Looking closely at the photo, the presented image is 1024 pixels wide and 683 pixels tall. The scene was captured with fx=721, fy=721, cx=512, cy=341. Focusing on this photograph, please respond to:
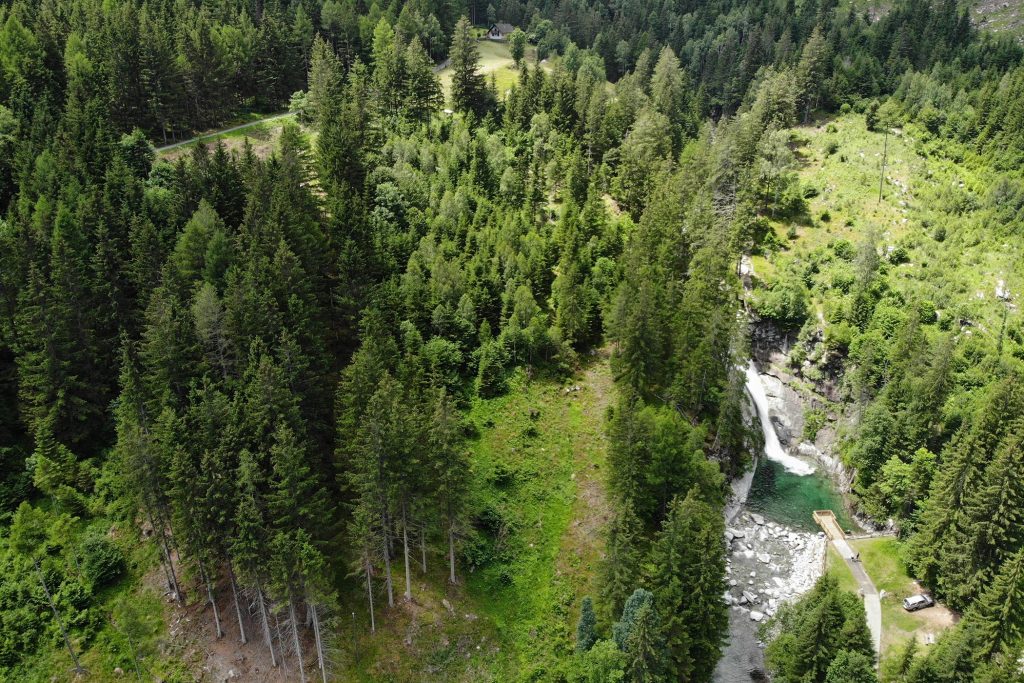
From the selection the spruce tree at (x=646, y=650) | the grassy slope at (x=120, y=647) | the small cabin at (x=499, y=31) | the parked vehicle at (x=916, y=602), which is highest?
the small cabin at (x=499, y=31)

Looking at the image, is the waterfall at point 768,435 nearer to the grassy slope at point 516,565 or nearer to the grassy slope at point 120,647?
the grassy slope at point 516,565

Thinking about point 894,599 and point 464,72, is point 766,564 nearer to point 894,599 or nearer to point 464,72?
point 894,599

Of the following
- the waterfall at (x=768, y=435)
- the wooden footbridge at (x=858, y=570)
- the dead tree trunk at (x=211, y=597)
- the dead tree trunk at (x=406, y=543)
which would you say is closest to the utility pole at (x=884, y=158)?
the waterfall at (x=768, y=435)

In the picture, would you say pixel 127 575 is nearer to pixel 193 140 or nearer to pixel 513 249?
pixel 513 249

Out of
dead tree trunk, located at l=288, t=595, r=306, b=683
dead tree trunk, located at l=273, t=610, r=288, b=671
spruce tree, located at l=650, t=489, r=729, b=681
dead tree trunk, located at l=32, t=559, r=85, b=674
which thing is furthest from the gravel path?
spruce tree, located at l=650, t=489, r=729, b=681

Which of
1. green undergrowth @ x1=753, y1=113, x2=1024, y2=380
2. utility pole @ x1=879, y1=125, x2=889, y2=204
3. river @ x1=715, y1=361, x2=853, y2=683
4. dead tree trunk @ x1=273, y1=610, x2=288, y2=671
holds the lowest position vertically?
river @ x1=715, y1=361, x2=853, y2=683

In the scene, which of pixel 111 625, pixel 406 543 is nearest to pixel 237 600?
pixel 111 625

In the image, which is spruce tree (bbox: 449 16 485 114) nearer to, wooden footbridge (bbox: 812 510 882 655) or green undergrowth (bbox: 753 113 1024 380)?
green undergrowth (bbox: 753 113 1024 380)
